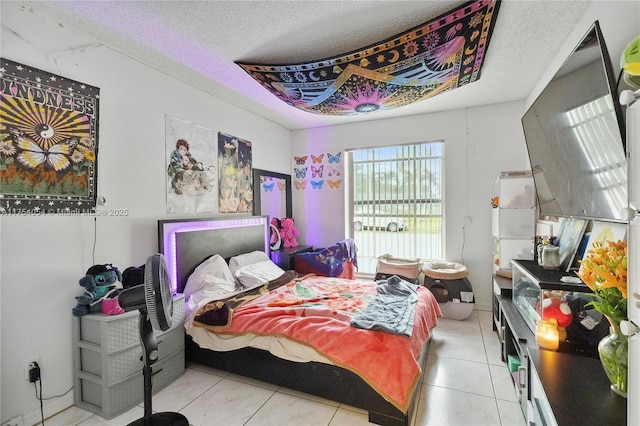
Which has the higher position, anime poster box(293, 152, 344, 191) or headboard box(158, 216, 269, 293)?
anime poster box(293, 152, 344, 191)

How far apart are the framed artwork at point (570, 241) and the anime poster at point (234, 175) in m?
3.13

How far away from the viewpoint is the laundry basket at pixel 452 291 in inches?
129

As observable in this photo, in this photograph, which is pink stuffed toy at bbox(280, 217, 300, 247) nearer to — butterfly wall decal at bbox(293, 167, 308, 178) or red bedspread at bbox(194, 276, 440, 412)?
butterfly wall decal at bbox(293, 167, 308, 178)

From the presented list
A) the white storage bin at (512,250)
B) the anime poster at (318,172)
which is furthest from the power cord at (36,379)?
the white storage bin at (512,250)

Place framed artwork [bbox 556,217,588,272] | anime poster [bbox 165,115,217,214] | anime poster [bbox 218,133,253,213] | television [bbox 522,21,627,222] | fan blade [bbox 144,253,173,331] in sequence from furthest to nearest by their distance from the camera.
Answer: anime poster [bbox 218,133,253,213], anime poster [bbox 165,115,217,214], framed artwork [bbox 556,217,588,272], fan blade [bbox 144,253,173,331], television [bbox 522,21,627,222]

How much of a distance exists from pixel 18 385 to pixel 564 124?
3.56 metres

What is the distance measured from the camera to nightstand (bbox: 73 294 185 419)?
1820 mm

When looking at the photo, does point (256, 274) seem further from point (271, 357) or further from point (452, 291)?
point (452, 291)

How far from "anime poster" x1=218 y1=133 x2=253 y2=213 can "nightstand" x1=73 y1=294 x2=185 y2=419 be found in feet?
5.21

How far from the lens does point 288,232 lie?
4.29 meters

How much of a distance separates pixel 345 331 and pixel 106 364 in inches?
60.9

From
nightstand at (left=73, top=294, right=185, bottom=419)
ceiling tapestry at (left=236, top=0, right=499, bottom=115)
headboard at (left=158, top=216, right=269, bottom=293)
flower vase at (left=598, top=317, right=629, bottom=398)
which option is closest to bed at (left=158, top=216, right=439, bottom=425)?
headboard at (left=158, top=216, right=269, bottom=293)

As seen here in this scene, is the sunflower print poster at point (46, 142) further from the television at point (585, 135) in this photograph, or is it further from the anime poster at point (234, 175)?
the television at point (585, 135)

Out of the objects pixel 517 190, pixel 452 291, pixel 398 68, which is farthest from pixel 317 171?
pixel 517 190
